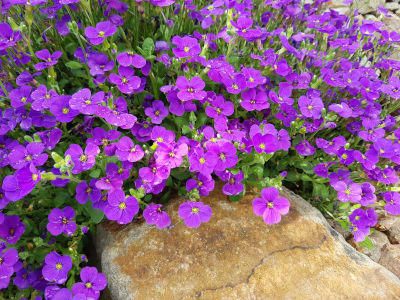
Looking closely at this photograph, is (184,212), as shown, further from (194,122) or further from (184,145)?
(194,122)

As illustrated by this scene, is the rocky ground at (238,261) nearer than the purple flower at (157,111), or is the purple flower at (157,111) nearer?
the rocky ground at (238,261)

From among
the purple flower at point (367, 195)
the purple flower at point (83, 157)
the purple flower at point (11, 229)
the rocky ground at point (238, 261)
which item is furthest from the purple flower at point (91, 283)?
the purple flower at point (367, 195)

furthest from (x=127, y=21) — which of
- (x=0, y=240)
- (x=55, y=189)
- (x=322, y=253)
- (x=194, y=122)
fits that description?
(x=322, y=253)

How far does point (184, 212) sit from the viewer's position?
7.78ft

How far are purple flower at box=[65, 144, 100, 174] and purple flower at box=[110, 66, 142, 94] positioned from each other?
0.54 meters

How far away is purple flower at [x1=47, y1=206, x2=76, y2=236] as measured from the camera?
244 centimetres

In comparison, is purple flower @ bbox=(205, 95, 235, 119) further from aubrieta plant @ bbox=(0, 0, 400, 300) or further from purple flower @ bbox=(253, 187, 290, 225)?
purple flower @ bbox=(253, 187, 290, 225)

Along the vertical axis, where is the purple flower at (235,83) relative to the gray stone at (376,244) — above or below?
above

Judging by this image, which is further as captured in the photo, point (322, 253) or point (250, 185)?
point (250, 185)

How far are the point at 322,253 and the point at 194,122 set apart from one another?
139 centimetres

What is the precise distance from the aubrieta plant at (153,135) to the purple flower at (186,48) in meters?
0.02

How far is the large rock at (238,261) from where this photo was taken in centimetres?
230

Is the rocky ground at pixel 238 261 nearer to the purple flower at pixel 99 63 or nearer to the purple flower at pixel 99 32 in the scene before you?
the purple flower at pixel 99 63

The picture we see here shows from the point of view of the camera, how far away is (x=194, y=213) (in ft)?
7.84
